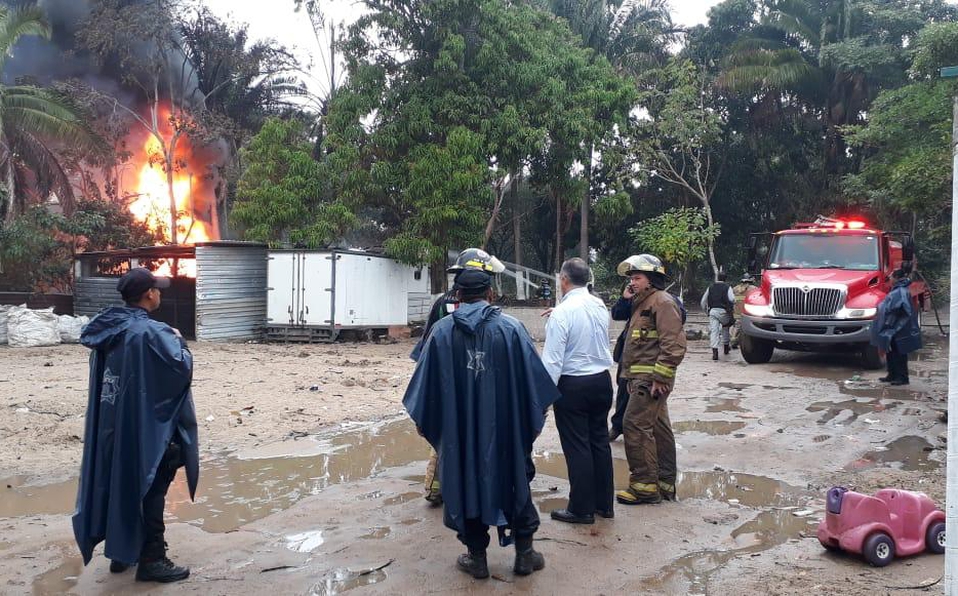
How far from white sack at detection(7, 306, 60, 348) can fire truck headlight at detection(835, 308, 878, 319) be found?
15057 millimetres

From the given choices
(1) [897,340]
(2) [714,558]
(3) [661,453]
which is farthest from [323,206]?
(2) [714,558]

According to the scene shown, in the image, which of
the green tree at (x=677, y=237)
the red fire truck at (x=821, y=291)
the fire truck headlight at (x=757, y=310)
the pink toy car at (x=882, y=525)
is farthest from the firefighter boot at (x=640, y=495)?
the green tree at (x=677, y=237)

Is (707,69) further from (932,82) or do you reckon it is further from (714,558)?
(714,558)

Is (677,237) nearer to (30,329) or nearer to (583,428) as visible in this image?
(30,329)

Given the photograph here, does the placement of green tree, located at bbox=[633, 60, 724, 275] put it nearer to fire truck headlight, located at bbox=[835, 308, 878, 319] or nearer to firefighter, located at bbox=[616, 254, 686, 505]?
fire truck headlight, located at bbox=[835, 308, 878, 319]

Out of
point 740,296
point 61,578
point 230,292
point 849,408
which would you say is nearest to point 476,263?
point 61,578

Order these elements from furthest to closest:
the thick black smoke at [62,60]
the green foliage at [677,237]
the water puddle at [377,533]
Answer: the thick black smoke at [62,60] < the green foliage at [677,237] < the water puddle at [377,533]

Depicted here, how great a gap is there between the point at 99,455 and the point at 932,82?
20234 mm

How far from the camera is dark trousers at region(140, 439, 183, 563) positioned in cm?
424

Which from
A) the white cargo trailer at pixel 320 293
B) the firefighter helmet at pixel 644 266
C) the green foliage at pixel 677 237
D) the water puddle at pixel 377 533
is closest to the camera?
the water puddle at pixel 377 533

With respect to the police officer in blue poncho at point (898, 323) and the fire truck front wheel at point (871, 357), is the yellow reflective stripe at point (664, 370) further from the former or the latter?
the fire truck front wheel at point (871, 357)

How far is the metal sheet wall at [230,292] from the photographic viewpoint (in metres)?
17.2

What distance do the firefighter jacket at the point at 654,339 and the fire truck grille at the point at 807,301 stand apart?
328 inches

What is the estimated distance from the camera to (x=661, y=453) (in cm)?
591
